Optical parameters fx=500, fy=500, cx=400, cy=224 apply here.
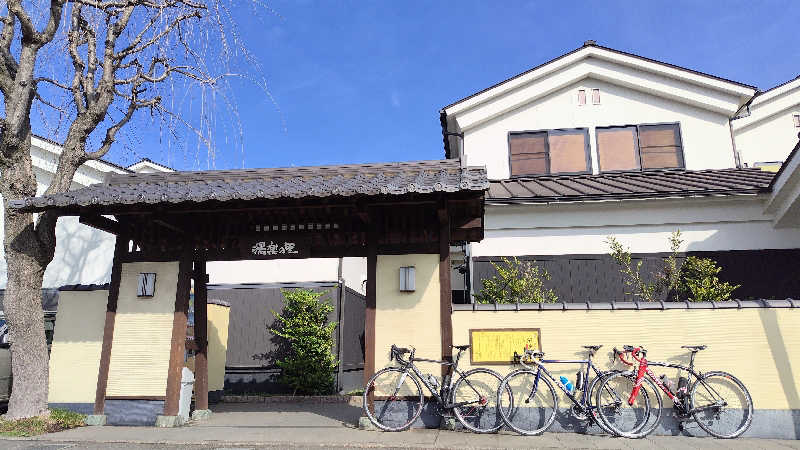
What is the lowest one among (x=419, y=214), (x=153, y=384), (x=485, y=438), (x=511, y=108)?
(x=485, y=438)

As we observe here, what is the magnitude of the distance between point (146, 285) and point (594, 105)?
34.0 ft

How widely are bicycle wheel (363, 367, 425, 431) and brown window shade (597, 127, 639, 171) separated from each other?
7.47 m

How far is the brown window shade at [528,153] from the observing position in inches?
461

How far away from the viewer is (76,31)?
8141mm

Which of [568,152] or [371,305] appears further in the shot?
[568,152]

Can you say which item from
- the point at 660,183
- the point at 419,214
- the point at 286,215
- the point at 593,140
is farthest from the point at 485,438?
the point at 593,140

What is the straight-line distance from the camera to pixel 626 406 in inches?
251

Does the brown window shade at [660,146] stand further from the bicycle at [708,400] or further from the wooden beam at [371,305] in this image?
the wooden beam at [371,305]

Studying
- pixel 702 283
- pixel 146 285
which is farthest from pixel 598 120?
pixel 146 285

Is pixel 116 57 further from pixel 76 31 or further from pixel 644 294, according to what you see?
pixel 644 294

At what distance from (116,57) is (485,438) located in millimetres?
8231

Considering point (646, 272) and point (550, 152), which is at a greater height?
point (550, 152)

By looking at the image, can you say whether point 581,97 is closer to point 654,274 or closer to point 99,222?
point 654,274

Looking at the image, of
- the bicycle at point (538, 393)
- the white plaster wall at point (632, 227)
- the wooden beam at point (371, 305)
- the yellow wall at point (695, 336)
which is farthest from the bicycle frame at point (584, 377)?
the white plaster wall at point (632, 227)
